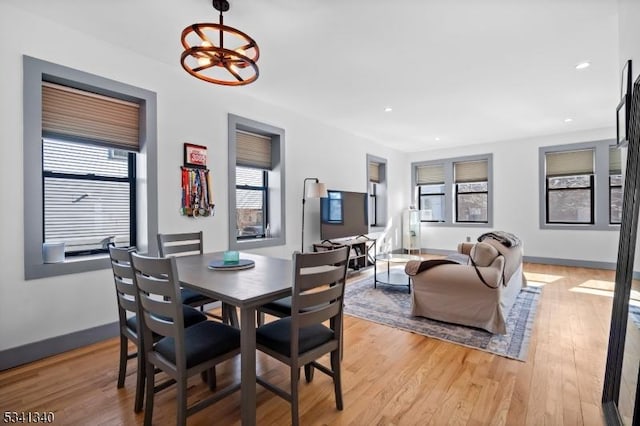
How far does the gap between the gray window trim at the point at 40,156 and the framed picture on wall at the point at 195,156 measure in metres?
0.33

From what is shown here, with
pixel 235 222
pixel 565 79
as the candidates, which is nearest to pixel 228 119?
pixel 235 222

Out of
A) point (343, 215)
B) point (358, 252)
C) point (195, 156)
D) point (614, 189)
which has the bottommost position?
point (358, 252)

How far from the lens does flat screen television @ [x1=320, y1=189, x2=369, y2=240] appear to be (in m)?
4.79

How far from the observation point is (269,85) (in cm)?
360

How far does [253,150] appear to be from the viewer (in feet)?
13.5

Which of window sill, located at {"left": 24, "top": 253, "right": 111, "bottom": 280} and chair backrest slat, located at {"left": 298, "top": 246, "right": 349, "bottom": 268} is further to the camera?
window sill, located at {"left": 24, "top": 253, "right": 111, "bottom": 280}

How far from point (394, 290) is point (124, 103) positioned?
3813 millimetres

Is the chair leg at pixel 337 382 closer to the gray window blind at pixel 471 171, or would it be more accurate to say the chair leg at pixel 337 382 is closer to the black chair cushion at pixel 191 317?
the black chair cushion at pixel 191 317

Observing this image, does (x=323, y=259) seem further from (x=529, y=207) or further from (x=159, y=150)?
(x=529, y=207)

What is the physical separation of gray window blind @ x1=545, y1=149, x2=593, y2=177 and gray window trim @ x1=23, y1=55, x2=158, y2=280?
699 cm

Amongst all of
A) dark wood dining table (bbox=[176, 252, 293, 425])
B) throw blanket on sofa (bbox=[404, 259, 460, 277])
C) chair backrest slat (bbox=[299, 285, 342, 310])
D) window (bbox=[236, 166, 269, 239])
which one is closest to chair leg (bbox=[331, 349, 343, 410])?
chair backrest slat (bbox=[299, 285, 342, 310])

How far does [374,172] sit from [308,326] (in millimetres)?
5499

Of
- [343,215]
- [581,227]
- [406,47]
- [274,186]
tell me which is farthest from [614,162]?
[274,186]

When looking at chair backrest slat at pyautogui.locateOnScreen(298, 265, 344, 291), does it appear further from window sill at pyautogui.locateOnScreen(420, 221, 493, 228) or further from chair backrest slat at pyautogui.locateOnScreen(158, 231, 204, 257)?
window sill at pyautogui.locateOnScreen(420, 221, 493, 228)
